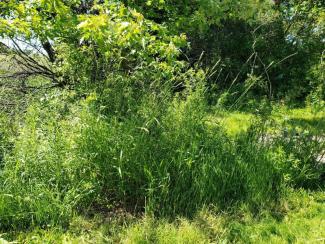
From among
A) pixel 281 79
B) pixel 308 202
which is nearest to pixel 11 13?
pixel 308 202

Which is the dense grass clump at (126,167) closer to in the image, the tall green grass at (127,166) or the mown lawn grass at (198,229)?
the tall green grass at (127,166)

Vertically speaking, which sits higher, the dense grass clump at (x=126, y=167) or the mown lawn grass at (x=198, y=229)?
the dense grass clump at (x=126, y=167)

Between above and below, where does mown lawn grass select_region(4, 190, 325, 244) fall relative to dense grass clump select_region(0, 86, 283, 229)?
below

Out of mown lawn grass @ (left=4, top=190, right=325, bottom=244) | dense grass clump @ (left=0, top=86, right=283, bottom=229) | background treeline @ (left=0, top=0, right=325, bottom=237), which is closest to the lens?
mown lawn grass @ (left=4, top=190, right=325, bottom=244)

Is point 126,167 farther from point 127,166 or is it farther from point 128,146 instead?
point 128,146

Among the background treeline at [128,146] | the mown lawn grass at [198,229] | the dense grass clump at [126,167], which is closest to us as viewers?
the mown lawn grass at [198,229]

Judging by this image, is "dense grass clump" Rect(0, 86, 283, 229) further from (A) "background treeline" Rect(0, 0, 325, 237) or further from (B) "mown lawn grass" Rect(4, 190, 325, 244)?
(B) "mown lawn grass" Rect(4, 190, 325, 244)

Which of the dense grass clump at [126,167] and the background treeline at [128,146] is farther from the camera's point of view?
the background treeline at [128,146]

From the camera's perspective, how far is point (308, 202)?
4105 millimetres

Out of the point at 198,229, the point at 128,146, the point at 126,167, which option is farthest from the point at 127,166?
the point at 198,229

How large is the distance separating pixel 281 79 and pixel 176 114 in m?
6.62

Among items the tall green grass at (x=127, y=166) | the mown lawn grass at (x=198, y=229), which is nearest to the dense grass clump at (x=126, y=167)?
the tall green grass at (x=127, y=166)

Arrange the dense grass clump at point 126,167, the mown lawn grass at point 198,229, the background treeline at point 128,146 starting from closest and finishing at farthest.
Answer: the mown lawn grass at point 198,229 → the dense grass clump at point 126,167 → the background treeline at point 128,146

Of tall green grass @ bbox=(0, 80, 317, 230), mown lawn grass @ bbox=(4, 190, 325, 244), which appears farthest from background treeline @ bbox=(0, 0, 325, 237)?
mown lawn grass @ bbox=(4, 190, 325, 244)
